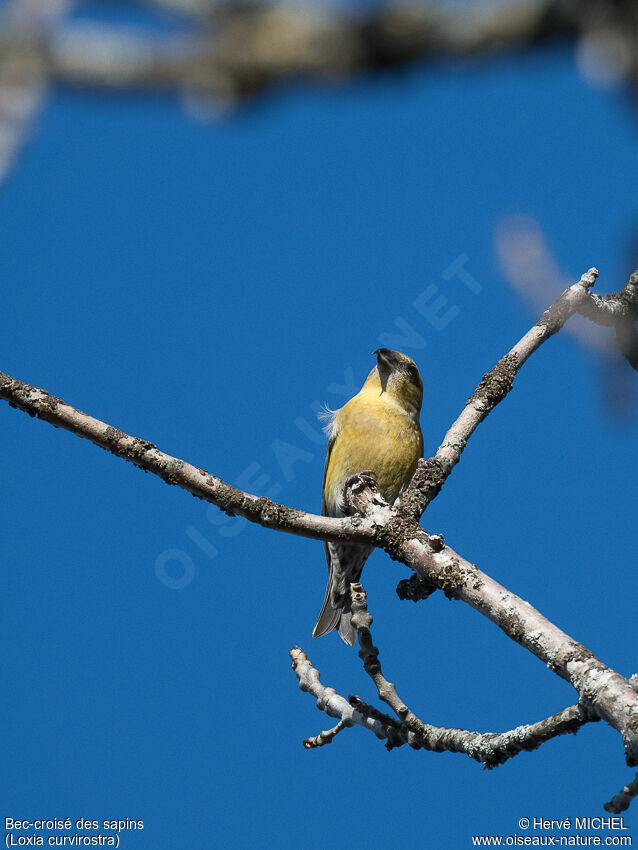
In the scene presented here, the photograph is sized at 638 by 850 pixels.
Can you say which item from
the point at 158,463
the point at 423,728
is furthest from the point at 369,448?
the point at 423,728

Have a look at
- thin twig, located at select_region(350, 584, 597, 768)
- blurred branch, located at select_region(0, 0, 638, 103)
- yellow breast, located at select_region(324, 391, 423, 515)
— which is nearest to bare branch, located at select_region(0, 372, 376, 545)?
thin twig, located at select_region(350, 584, 597, 768)

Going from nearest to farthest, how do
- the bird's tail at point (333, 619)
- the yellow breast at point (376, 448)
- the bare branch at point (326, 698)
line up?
1. the bare branch at point (326, 698)
2. the bird's tail at point (333, 619)
3. the yellow breast at point (376, 448)

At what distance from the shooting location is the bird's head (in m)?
8.14

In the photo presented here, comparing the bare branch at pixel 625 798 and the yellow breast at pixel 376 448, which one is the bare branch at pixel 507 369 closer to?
the bare branch at pixel 625 798

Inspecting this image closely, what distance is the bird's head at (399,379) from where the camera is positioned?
26.7 ft

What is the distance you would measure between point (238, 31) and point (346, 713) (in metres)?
3.97

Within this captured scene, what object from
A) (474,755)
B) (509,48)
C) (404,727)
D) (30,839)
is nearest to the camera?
(509,48)

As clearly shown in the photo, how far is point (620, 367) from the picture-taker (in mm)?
2951

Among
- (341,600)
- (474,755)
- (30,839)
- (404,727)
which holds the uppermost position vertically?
(341,600)

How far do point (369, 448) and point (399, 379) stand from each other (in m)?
0.95

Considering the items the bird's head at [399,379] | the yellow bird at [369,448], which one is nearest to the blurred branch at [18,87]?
the yellow bird at [369,448]

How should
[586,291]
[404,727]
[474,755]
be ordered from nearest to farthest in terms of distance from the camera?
1. [474,755]
2. [404,727]
3. [586,291]

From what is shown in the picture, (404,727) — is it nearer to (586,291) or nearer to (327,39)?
(586,291)

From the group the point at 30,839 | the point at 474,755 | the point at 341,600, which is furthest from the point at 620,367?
the point at 30,839
